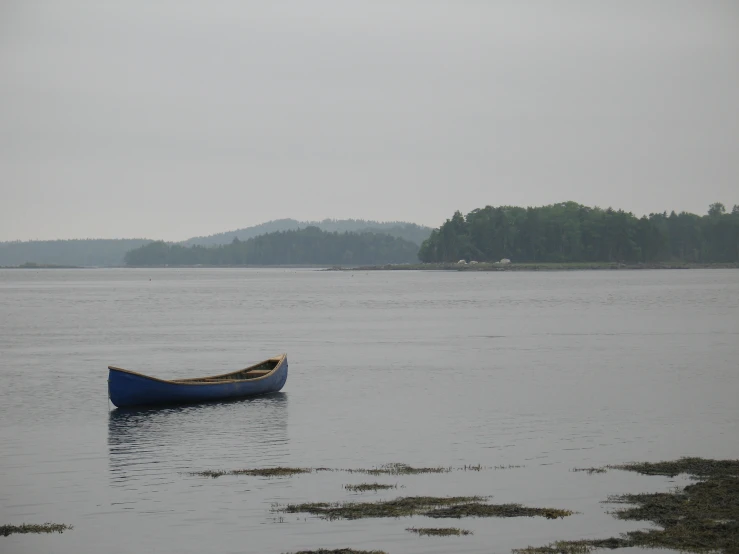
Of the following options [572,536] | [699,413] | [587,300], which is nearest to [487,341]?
[699,413]

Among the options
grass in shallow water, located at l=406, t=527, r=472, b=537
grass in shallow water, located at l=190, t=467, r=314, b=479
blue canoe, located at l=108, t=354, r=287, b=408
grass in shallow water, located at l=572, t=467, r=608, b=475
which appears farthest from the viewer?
blue canoe, located at l=108, t=354, r=287, b=408

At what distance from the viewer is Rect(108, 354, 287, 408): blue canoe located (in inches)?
1522

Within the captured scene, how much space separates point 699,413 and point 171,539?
22731 mm

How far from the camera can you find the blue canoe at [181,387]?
3866 centimetres

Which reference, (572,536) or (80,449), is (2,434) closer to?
(80,449)

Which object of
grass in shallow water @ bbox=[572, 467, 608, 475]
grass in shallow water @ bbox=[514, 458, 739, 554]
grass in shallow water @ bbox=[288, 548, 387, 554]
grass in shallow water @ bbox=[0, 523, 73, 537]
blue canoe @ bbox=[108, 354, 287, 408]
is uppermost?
blue canoe @ bbox=[108, 354, 287, 408]

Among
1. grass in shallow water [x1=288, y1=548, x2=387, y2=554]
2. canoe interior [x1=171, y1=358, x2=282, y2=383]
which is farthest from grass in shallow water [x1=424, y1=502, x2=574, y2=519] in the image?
canoe interior [x1=171, y1=358, x2=282, y2=383]

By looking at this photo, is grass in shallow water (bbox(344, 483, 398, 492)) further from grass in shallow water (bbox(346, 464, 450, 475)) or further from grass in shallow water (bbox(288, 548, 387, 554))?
grass in shallow water (bbox(288, 548, 387, 554))

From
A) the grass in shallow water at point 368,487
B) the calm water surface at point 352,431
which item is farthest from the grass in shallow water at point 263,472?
the grass in shallow water at point 368,487

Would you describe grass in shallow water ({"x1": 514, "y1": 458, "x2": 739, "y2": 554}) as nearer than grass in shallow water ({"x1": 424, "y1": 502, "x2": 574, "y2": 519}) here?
Yes

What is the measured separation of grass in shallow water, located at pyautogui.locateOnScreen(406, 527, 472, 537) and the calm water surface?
272 mm

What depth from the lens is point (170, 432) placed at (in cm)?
3344

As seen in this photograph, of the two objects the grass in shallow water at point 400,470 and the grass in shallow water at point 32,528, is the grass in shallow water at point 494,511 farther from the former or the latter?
the grass in shallow water at point 32,528

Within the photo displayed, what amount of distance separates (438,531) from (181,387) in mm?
21335
